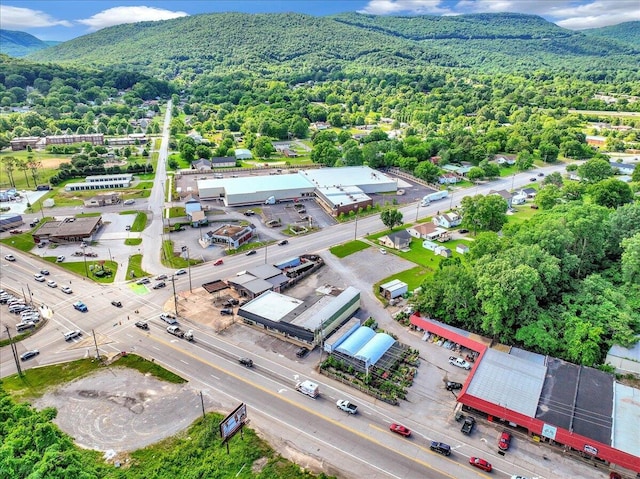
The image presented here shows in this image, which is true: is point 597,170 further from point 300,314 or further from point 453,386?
point 300,314

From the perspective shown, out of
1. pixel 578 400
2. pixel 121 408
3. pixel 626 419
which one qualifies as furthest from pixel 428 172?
pixel 121 408

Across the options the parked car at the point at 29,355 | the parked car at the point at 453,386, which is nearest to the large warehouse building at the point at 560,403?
the parked car at the point at 453,386

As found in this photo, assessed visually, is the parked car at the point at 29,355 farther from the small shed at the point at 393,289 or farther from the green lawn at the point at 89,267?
the small shed at the point at 393,289

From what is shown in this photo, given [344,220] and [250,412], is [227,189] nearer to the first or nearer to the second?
[344,220]

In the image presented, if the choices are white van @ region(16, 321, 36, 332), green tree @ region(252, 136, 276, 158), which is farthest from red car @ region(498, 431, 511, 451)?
green tree @ region(252, 136, 276, 158)

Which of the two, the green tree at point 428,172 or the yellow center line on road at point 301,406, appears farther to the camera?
the green tree at point 428,172

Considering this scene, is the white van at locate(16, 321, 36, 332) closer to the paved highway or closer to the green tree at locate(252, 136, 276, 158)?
the paved highway
